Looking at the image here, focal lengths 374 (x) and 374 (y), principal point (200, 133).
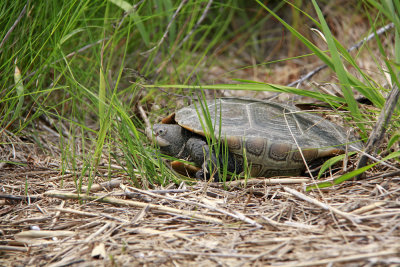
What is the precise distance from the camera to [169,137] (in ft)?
7.72

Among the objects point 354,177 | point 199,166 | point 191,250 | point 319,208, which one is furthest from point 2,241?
point 354,177

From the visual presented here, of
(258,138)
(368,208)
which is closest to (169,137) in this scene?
(258,138)

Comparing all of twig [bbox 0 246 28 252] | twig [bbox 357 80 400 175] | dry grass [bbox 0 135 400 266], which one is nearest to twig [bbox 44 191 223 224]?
dry grass [bbox 0 135 400 266]

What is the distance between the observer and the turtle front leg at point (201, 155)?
214cm

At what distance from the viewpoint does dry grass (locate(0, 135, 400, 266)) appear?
4.17 ft

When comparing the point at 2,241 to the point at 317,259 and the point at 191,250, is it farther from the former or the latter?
the point at 317,259

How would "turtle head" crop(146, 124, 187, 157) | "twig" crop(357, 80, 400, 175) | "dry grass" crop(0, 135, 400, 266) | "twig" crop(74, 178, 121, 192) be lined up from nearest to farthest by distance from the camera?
"dry grass" crop(0, 135, 400, 266) < "twig" crop(357, 80, 400, 175) < "twig" crop(74, 178, 121, 192) < "turtle head" crop(146, 124, 187, 157)

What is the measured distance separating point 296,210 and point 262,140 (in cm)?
60

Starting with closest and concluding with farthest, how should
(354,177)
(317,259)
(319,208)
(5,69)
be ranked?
(317,259) < (319,208) < (354,177) < (5,69)

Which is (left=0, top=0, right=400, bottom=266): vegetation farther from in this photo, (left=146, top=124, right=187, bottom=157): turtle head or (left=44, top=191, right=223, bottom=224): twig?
(left=146, top=124, right=187, bottom=157): turtle head

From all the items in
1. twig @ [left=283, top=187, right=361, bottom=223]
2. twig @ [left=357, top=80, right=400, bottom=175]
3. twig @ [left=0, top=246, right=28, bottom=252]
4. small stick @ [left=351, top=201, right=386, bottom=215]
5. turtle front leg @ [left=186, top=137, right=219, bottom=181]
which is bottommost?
twig @ [left=0, top=246, right=28, bottom=252]

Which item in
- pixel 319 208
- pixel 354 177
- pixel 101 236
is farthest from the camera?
pixel 354 177

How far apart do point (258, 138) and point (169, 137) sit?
570 millimetres

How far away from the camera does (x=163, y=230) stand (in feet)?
4.94
